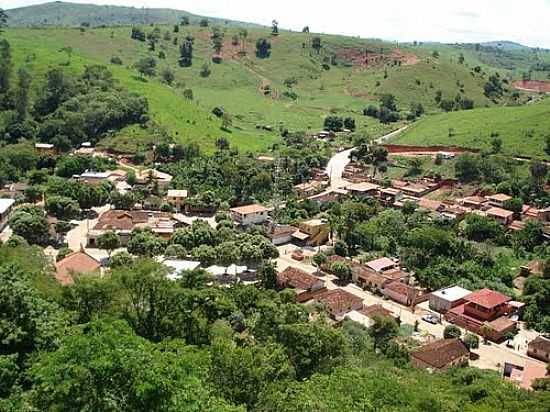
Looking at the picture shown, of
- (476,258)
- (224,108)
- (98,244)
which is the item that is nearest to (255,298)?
(98,244)

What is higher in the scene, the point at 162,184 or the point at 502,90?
the point at 502,90

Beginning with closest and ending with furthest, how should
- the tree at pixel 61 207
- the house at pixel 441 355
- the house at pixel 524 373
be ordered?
1. the house at pixel 524 373
2. the house at pixel 441 355
3. the tree at pixel 61 207

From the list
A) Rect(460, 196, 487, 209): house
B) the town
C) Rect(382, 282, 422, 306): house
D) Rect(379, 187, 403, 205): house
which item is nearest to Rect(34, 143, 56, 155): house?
the town

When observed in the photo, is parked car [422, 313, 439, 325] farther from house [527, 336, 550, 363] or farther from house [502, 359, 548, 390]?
house [502, 359, 548, 390]

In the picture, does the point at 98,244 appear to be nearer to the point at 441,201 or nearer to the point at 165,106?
the point at 441,201

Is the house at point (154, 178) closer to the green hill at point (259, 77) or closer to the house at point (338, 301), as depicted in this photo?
the green hill at point (259, 77)

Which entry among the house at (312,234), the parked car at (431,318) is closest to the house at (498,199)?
the house at (312,234)

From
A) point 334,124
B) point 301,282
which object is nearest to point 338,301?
point 301,282
